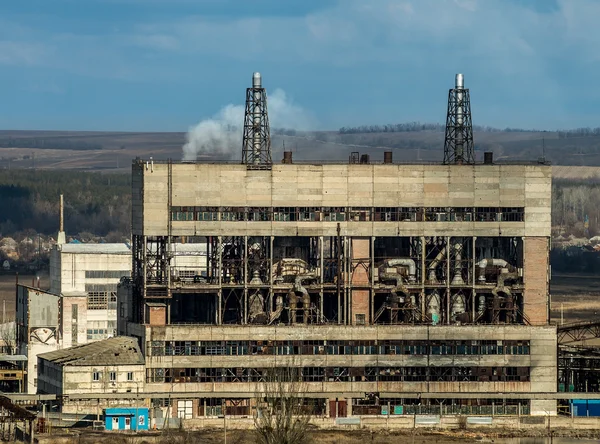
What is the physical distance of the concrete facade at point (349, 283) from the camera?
154 meters

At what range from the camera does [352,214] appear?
15775 centimetres

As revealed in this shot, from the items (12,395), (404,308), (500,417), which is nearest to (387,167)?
(404,308)

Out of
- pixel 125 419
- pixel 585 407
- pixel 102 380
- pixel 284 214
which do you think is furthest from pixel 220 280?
pixel 585 407

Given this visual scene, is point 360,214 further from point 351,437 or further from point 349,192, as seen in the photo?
point 351,437

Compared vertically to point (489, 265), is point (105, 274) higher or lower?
lower

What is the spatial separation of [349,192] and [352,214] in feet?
6.19

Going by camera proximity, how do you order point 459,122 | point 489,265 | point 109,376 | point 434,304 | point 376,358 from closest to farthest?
point 109,376
point 376,358
point 434,304
point 489,265
point 459,122

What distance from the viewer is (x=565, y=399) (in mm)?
155875

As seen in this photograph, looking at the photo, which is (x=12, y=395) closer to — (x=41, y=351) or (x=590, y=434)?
(x=41, y=351)

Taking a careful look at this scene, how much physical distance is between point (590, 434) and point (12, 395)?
46915mm

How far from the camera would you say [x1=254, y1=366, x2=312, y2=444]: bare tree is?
127938 mm

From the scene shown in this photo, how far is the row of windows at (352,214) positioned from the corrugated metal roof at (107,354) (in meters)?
10.9

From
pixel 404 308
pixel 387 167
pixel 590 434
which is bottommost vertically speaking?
pixel 590 434

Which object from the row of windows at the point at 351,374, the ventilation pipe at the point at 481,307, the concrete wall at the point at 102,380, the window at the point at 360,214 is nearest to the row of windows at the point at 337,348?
the row of windows at the point at 351,374
